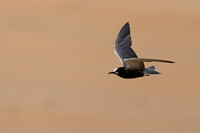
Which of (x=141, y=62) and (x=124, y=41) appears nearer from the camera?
(x=141, y=62)

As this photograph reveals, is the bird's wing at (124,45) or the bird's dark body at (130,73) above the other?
the bird's wing at (124,45)

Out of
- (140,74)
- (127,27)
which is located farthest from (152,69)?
(127,27)

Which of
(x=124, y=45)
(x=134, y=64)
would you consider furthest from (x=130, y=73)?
(x=124, y=45)

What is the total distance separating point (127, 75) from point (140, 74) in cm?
27

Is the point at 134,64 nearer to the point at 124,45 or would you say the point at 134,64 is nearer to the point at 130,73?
the point at 130,73

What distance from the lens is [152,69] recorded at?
12242 mm

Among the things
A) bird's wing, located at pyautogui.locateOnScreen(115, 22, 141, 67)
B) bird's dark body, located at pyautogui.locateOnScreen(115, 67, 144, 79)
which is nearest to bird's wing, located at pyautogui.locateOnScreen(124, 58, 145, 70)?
bird's dark body, located at pyautogui.locateOnScreen(115, 67, 144, 79)

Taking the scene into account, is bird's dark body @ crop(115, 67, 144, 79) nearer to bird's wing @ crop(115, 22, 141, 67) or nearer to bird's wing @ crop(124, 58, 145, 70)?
bird's wing @ crop(124, 58, 145, 70)

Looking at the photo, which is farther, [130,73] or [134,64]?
[130,73]

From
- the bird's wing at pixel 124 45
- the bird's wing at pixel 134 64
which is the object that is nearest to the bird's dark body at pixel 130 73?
the bird's wing at pixel 134 64

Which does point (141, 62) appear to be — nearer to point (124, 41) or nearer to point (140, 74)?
point (140, 74)

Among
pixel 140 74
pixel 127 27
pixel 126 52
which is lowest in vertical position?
pixel 140 74

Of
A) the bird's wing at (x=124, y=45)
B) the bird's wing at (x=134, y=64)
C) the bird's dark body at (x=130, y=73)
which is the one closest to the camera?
the bird's wing at (x=134, y=64)

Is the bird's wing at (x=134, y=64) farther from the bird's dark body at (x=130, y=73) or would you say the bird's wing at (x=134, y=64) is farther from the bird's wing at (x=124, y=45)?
the bird's wing at (x=124, y=45)
